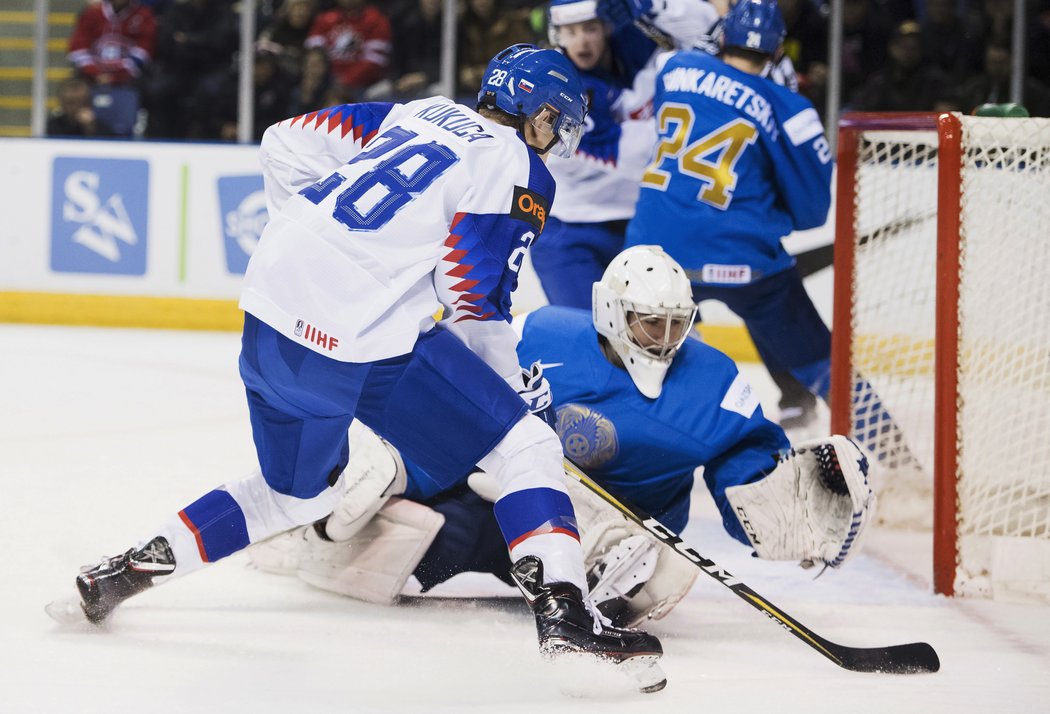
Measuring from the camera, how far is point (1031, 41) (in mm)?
6492

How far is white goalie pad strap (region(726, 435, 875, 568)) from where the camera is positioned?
280 cm

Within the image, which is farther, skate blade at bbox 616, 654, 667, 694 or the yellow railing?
the yellow railing

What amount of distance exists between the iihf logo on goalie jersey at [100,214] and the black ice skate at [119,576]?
13.9 ft

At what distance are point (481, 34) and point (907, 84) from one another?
78.2 inches

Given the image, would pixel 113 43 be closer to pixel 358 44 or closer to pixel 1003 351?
pixel 358 44

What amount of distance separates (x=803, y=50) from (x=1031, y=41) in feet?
3.24

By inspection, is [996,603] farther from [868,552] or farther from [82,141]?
[82,141]

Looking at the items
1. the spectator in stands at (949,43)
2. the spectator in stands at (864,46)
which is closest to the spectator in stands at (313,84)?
the spectator in stands at (864,46)

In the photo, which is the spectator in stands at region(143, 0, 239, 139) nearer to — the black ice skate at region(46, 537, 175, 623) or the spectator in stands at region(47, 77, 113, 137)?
the spectator in stands at region(47, 77, 113, 137)

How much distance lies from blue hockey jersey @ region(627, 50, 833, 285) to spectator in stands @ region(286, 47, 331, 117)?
11.1 ft

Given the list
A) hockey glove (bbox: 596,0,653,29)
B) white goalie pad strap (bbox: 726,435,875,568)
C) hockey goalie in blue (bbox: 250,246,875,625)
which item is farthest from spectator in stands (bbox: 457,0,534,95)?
white goalie pad strap (bbox: 726,435,875,568)

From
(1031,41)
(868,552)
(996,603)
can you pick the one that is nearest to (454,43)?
(1031,41)

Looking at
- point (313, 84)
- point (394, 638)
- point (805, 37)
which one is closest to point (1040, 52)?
point (805, 37)

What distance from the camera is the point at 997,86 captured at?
6.38 m
